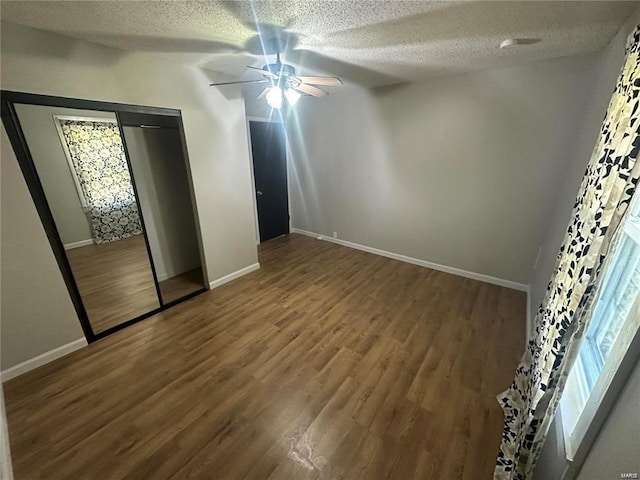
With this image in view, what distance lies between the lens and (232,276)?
→ 11.0 feet

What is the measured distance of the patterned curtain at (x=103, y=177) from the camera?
6.76ft

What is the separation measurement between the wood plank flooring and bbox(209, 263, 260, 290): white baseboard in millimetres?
288

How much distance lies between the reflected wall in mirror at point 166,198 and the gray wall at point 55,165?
477 millimetres

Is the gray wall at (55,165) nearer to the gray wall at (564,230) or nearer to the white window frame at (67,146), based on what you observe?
the white window frame at (67,146)

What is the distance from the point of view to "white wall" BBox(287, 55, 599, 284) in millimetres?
2566

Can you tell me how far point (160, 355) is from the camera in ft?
7.03

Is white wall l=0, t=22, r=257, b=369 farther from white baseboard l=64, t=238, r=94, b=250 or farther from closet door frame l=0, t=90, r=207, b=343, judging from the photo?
white baseboard l=64, t=238, r=94, b=250

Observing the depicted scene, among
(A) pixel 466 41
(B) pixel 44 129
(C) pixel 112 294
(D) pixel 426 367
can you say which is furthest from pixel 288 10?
(C) pixel 112 294

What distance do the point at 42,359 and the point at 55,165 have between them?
153cm

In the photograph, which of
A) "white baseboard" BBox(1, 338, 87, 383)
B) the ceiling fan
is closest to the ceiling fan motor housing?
the ceiling fan

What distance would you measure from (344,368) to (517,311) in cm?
206

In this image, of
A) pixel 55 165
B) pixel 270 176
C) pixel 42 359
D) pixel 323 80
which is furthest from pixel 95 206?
pixel 270 176

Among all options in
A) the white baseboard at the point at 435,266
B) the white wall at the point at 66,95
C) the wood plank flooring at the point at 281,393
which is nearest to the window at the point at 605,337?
the wood plank flooring at the point at 281,393

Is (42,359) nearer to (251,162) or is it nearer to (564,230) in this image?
(251,162)
